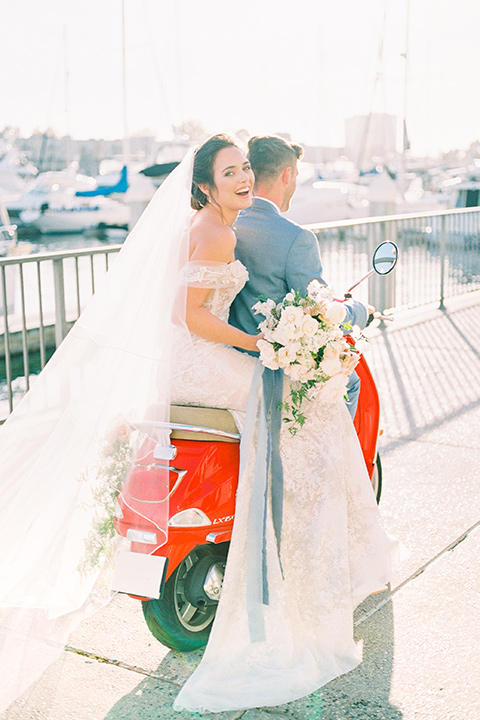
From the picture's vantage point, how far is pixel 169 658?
313cm

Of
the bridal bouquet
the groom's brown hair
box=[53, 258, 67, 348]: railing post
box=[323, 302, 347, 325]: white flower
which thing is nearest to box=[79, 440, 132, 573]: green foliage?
the bridal bouquet

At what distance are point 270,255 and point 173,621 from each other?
141 centimetres

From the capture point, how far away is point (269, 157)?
3326 mm

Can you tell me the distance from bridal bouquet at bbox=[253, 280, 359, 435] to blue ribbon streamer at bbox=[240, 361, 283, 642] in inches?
2.8

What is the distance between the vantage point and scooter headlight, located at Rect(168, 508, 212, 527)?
9.65ft

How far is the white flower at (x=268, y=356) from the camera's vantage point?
3.00 m

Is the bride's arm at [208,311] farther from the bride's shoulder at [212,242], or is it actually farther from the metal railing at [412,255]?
the metal railing at [412,255]

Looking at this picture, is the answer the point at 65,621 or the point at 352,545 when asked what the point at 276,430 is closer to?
the point at 352,545

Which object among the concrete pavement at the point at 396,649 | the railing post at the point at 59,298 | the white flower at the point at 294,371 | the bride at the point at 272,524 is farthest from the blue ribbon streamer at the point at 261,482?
the railing post at the point at 59,298

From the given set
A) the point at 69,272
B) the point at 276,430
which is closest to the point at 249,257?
the point at 276,430

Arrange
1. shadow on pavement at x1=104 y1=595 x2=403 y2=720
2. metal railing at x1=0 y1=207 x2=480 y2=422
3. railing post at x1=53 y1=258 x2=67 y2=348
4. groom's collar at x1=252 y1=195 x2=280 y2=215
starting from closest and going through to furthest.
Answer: shadow on pavement at x1=104 y1=595 x2=403 y2=720 → groom's collar at x1=252 y1=195 x2=280 y2=215 → railing post at x1=53 y1=258 x2=67 y2=348 → metal railing at x1=0 y1=207 x2=480 y2=422

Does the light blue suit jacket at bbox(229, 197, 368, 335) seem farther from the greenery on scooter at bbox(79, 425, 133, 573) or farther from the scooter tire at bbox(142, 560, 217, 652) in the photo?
the scooter tire at bbox(142, 560, 217, 652)

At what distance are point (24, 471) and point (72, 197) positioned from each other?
149ft

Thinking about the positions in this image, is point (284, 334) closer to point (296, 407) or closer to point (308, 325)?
point (308, 325)
